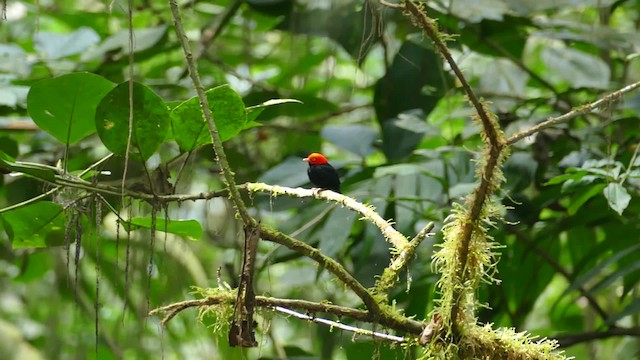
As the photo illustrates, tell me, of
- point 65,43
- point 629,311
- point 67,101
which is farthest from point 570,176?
point 65,43

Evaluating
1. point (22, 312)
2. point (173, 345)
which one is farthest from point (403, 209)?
point (22, 312)

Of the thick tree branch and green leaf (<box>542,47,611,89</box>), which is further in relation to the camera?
green leaf (<box>542,47,611,89</box>)

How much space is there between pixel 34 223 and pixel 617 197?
4.04 ft

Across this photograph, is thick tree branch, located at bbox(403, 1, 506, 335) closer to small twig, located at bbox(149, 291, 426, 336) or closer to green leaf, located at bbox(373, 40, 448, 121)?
small twig, located at bbox(149, 291, 426, 336)

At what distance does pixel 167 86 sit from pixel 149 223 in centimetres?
137

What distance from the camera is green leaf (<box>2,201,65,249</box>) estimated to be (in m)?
1.53

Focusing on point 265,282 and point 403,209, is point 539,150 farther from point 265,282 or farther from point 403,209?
point 265,282

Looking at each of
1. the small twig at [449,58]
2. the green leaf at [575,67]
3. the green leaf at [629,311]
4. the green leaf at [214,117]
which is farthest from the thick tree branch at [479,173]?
the green leaf at [575,67]

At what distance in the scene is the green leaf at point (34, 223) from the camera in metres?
1.53

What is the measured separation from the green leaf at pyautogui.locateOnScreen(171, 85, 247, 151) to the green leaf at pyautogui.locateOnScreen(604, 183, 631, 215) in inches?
33.0

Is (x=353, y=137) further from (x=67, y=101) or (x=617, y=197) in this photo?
(x=67, y=101)

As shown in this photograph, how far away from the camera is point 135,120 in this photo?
1.45 m

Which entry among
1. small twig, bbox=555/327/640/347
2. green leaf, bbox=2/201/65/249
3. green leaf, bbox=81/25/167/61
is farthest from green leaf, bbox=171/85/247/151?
small twig, bbox=555/327/640/347

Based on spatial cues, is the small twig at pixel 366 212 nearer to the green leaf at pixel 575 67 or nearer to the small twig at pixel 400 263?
the small twig at pixel 400 263
